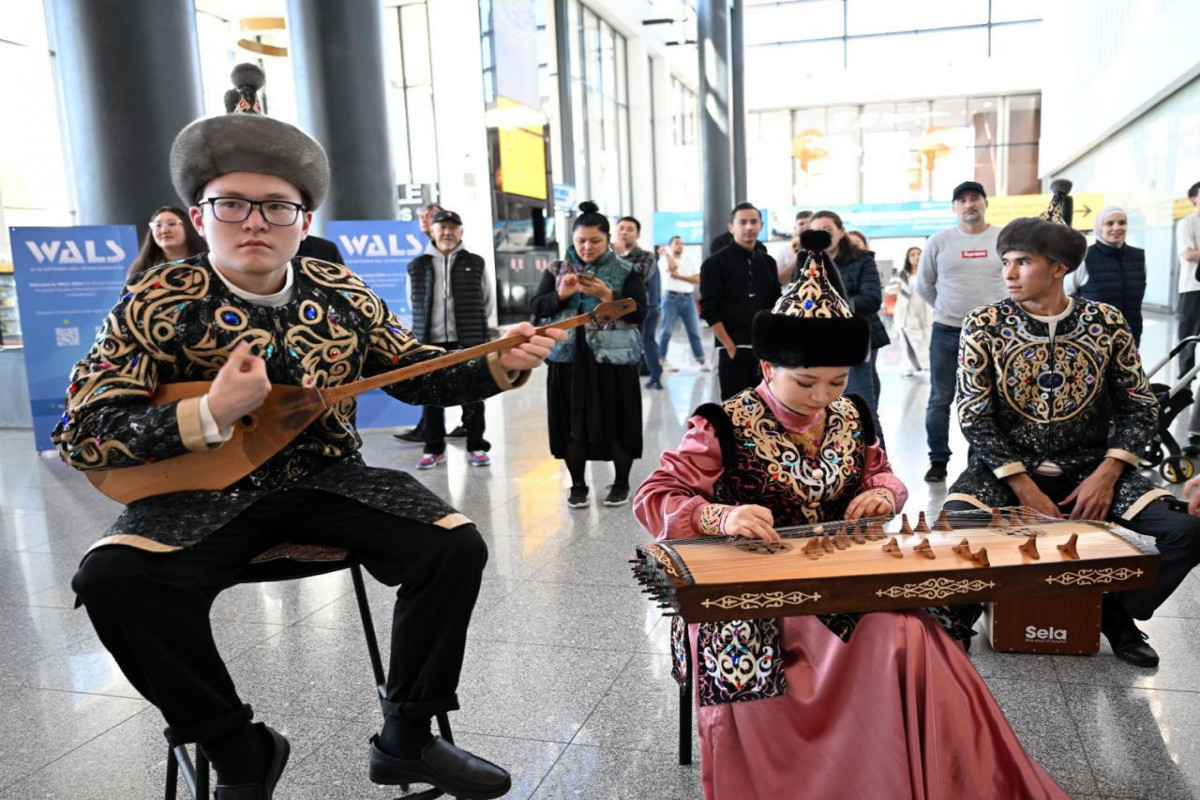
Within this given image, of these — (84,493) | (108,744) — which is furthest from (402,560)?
(84,493)

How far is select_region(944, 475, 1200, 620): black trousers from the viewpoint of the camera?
7.38ft

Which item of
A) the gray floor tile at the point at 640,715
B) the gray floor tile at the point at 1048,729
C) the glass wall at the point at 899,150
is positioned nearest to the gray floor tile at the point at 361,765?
the gray floor tile at the point at 640,715

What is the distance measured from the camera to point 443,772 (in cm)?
182

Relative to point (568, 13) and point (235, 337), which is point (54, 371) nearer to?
point (235, 337)

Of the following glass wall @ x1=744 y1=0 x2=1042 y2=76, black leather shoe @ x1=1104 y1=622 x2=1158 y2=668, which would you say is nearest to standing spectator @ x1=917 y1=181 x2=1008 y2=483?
black leather shoe @ x1=1104 y1=622 x2=1158 y2=668

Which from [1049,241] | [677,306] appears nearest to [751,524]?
[1049,241]

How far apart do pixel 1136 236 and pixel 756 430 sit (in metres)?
12.1

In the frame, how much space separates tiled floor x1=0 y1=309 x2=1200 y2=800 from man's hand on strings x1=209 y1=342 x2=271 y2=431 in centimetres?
94

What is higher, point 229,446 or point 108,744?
point 229,446

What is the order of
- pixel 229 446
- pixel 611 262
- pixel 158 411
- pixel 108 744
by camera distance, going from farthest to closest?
pixel 611 262
pixel 108 744
pixel 229 446
pixel 158 411

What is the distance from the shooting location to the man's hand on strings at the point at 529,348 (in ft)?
6.15

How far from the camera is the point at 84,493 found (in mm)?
5199

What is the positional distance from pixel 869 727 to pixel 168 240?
3789 millimetres

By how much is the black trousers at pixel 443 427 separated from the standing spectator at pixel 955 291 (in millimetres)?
2632
